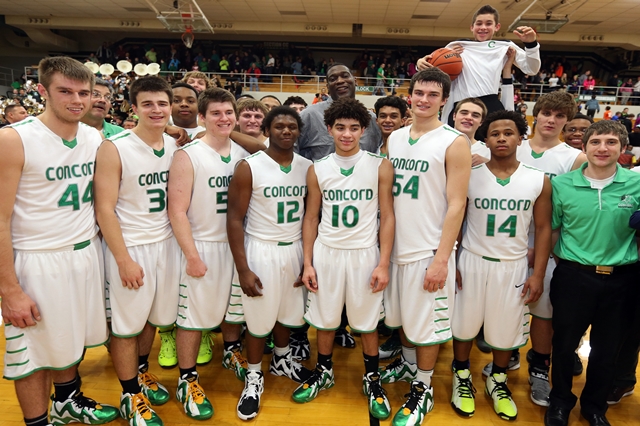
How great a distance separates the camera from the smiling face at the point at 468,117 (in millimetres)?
3273

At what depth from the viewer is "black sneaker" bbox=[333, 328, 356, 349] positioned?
4.00 metres

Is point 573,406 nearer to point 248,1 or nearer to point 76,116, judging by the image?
point 76,116

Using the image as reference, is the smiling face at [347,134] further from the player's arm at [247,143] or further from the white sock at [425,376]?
the white sock at [425,376]

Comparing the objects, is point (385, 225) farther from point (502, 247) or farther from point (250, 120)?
point (250, 120)

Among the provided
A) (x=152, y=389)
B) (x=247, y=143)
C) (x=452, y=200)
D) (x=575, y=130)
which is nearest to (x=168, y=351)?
(x=152, y=389)

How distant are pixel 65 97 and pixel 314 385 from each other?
103 inches

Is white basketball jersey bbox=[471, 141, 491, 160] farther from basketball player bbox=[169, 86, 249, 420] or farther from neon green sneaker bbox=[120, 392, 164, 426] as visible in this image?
neon green sneaker bbox=[120, 392, 164, 426]

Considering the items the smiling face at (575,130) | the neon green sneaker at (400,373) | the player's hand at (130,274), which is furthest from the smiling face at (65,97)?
the smiling face at (575,130)

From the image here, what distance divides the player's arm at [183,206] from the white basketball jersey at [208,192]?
59 mm

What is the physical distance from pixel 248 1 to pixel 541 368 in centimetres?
1785

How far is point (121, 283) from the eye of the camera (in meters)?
2.74

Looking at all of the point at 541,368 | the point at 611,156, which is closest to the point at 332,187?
the point at 611,156

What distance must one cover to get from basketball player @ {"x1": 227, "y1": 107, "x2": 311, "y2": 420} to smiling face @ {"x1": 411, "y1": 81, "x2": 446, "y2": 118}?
880mm

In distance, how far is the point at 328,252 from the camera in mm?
2941
